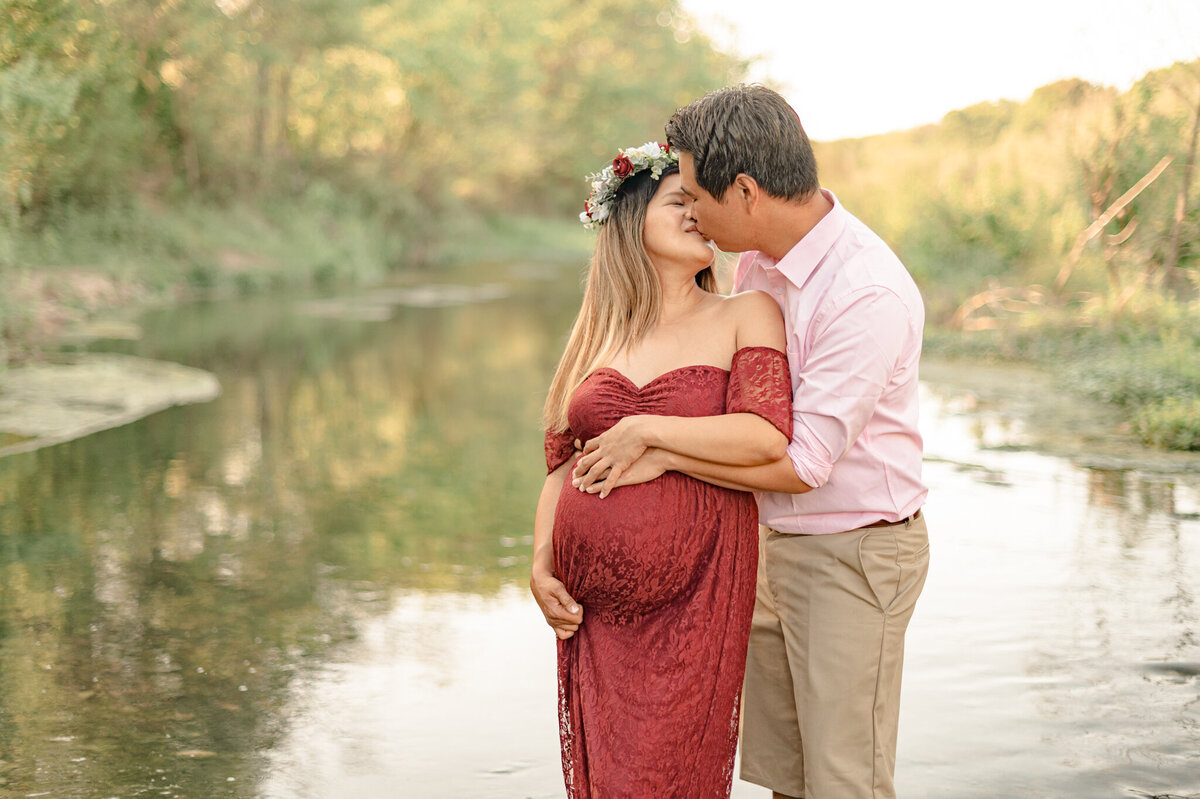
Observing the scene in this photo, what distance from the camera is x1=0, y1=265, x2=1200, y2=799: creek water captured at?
4.44m

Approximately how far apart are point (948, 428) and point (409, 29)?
28.2 meters

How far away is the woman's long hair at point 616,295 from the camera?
300cm

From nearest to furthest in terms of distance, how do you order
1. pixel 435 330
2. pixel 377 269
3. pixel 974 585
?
pixel 974 585
pixel 435 330
pixel 377 269

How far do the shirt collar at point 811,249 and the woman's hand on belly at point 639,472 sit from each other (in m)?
0.51

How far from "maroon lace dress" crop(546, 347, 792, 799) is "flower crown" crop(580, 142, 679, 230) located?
0.50 m

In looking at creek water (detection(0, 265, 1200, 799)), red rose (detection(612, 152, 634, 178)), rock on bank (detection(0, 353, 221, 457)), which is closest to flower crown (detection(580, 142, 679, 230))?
red rose (detection(612, 152, 634, 178))

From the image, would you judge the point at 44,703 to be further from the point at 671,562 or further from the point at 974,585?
the point at 974,585

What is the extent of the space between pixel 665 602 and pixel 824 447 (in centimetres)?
52

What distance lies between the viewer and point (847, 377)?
270 cm

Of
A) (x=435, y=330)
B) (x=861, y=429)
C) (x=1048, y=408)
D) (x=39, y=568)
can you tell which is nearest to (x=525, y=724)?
(x=861, y=429)

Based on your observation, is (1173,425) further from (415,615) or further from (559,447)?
(559,447)

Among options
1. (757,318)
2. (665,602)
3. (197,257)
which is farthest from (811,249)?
(197,257)

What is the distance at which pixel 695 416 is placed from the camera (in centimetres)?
282

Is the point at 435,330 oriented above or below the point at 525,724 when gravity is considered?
above
